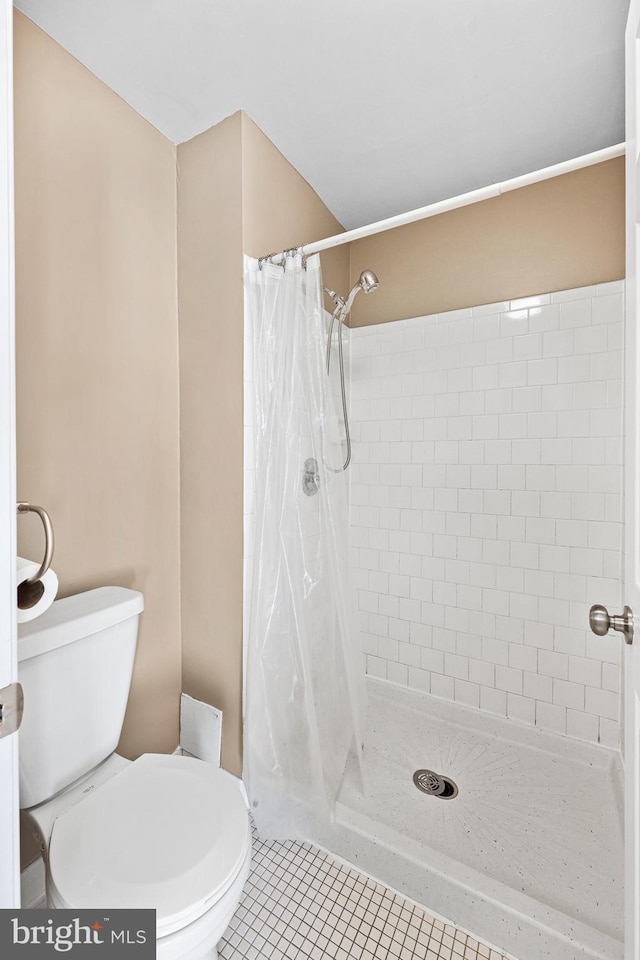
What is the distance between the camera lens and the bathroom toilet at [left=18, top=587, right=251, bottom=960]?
0.84 meters

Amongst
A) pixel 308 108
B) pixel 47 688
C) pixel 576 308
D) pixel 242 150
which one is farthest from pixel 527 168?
pixel 47 688

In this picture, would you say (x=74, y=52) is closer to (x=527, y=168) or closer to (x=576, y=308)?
(x=527, y=168)

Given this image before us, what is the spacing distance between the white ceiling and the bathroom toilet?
1.55 m

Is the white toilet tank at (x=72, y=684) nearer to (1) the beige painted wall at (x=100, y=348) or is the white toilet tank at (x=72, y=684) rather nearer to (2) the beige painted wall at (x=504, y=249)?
(1) the beige painted wall at (x=100, y=348)

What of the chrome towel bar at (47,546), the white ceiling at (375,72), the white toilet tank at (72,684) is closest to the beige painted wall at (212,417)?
the white ceiling at (375,72)

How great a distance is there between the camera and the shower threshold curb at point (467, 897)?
3.55 feet

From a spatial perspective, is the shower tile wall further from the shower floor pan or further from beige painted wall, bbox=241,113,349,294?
beige painted wall, bbox=241,113,349,294

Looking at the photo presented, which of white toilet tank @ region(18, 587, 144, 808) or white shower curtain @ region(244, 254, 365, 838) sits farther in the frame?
white shower curtain @ region(244, 254, 365, 838)

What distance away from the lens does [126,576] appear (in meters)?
1.47

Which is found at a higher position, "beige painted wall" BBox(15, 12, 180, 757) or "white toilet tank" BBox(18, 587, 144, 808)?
"beige painted wall" BBox(15, 12, 180, 757)

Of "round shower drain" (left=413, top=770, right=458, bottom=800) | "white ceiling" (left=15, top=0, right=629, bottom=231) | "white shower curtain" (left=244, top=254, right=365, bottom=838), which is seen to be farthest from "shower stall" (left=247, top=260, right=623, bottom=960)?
"white ceiling" (left=15, top=0, right=629, bottom=231)

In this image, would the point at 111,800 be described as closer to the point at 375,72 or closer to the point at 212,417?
the point at 212,417

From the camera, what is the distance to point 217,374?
1541mm

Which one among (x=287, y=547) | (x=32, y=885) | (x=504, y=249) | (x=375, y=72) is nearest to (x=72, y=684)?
(x=32, y=885)
